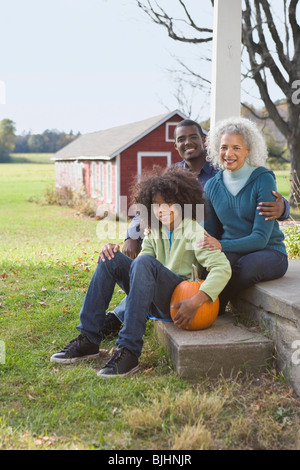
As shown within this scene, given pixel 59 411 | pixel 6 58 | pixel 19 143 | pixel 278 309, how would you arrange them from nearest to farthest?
pixel 59 411, pixel 278 309, pixel 6 58, pixel 19 143

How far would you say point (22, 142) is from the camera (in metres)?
73.9

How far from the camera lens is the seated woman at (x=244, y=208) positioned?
Result: 3.58 meters

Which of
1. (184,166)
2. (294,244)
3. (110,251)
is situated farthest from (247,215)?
(294,244)

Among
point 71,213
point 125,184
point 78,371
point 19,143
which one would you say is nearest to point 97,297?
point 78,371

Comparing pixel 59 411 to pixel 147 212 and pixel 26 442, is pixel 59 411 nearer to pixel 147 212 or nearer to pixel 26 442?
pixel 26 442

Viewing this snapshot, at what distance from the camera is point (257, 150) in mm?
3668

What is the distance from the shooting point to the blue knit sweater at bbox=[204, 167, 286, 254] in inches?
140

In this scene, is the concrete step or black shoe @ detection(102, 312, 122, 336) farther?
black shoe @ detection(102, 312, 122, 336)

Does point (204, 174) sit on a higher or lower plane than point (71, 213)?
higher

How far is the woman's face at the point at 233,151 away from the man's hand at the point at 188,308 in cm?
97

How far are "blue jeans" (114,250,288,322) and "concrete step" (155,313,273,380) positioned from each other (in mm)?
371

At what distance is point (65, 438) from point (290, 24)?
65.5ft

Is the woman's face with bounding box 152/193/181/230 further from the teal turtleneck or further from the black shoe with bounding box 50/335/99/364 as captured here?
the black shoe with bounding box 50/335/99/364

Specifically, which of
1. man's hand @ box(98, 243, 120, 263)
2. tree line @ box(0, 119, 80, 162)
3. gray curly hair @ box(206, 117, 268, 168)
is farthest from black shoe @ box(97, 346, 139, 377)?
tree line @ box(0, 119, 80, 162)
